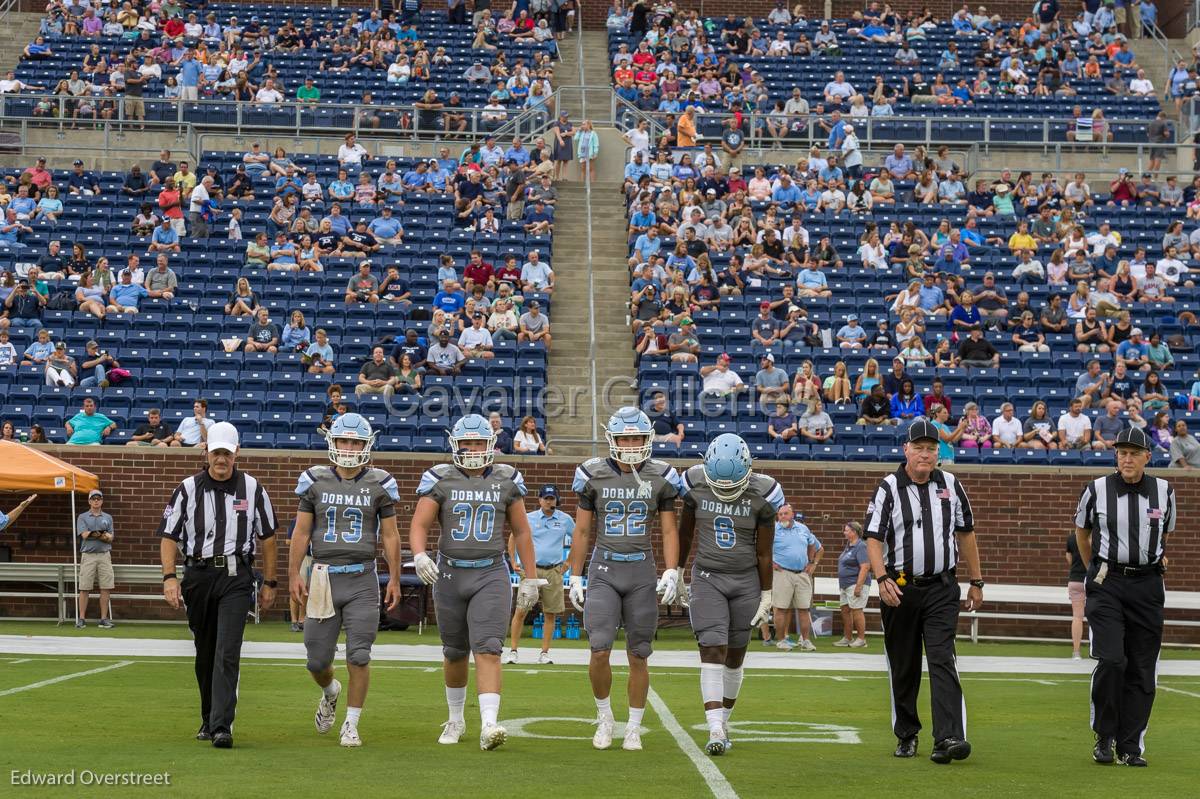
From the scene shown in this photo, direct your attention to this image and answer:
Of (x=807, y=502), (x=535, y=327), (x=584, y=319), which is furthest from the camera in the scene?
(x=584, y=319)

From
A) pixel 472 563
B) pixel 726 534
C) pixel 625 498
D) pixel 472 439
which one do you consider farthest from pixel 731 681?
pixel 472 439

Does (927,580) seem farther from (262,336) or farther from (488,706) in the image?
(262,336)

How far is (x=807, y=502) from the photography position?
20109 mm

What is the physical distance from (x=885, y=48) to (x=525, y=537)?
28.0 metres

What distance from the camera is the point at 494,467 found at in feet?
31.0

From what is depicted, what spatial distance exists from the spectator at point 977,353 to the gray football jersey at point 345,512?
1508cm

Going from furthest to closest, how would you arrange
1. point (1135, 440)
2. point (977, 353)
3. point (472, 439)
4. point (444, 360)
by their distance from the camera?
point (977, 353), point (444, 360), point (472, 439), point (1135, 440)

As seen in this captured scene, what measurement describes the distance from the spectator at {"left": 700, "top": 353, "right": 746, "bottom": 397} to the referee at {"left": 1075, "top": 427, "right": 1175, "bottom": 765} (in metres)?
12.5

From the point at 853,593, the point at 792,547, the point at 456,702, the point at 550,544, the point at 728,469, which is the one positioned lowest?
the point at 853,593

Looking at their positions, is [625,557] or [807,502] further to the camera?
[807,502]

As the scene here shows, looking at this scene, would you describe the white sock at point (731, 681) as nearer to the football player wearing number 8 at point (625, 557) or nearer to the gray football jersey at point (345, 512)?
the football player wearing number 8 at point (625, 557)

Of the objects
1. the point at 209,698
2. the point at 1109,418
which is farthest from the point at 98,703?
the point at 1109,418

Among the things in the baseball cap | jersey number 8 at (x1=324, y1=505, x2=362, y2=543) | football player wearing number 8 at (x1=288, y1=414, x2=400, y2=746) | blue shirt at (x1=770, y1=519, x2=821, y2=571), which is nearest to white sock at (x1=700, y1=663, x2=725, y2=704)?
football player wearing number 8 at (x1=288, y1=414, x2=400, y2=746)

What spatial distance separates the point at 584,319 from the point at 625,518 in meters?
15.6
